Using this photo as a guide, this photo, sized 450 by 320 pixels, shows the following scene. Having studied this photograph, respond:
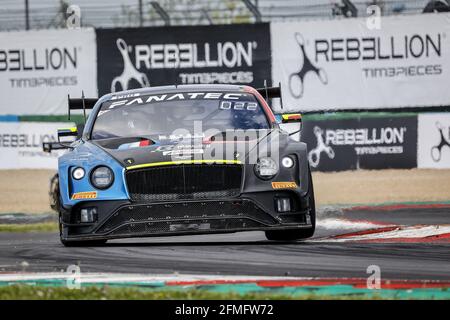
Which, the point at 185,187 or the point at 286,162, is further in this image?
the point at 286,162

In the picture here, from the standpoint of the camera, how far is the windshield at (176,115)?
389 inches

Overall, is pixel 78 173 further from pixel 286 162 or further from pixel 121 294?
pixel 121 294

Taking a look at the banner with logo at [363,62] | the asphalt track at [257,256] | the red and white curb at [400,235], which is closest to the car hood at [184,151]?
the asphalt track at [257,256]

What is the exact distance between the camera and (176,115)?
32.8 feet

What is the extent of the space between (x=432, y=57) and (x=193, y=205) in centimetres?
1322

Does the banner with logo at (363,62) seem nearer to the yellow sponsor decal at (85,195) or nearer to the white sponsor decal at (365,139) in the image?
the white sponsor decal at (365,139)

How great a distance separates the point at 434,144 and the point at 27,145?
7.60m

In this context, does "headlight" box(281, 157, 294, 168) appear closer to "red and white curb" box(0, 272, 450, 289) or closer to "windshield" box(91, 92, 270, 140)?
"windshield" box(91, 92, 270, 140)

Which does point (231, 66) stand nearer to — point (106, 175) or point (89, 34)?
point (89, 34)

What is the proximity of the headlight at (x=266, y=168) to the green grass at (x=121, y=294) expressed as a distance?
2.43m

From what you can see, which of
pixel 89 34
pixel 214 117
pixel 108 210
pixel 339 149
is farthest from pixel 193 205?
pixel 89 34

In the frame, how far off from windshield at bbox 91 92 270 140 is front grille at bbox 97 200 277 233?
112 cm

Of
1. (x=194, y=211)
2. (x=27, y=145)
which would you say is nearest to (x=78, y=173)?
(x=194, y=211)

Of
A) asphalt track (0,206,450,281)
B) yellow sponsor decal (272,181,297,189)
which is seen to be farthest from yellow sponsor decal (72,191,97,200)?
yellow sponsor decal (272,181,297,189)
